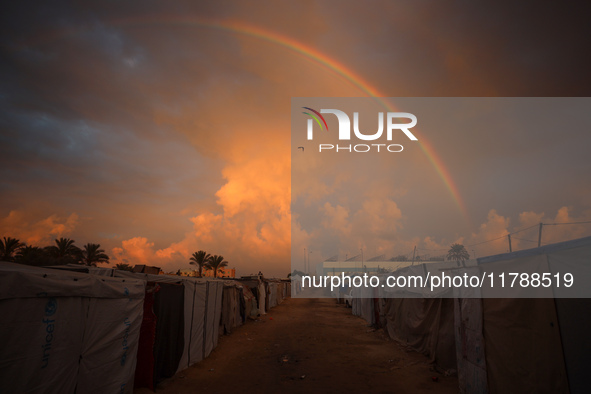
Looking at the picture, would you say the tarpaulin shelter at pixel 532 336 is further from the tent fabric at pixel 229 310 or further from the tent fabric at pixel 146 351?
the tent fabric at pixel 229 310

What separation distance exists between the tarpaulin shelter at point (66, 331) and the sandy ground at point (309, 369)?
2.05m

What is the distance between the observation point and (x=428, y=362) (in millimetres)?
11469

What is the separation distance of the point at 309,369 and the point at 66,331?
299 inches

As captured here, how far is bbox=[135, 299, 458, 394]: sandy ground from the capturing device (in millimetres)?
8727

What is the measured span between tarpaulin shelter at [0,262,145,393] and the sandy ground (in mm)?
2049

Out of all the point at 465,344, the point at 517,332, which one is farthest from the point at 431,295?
the point at 517,332

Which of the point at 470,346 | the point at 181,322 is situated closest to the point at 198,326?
the point at 181,322

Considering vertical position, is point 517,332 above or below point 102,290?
below

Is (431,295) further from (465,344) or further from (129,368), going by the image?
(129,368)

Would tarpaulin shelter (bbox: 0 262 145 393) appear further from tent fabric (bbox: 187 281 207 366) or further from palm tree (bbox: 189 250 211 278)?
palm tree (bbox: 189 250 211 278)

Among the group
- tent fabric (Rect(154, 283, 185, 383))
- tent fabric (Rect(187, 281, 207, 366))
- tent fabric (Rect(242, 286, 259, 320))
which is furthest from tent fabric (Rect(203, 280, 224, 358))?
tent fabric (Rect(242, 286, 259, 320))

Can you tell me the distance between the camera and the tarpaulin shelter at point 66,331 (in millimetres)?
4422

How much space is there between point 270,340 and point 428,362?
7683 mm

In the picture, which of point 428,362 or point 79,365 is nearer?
point 79,365
